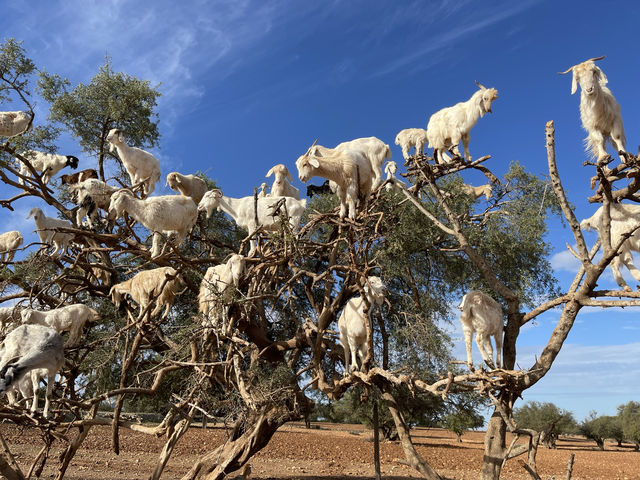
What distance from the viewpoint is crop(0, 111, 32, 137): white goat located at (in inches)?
281

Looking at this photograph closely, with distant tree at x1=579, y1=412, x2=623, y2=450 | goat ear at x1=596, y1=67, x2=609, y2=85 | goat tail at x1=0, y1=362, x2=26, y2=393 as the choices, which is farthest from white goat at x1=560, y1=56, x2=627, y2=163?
distant tree at x1=579, y1=412, x2=623, y2=450

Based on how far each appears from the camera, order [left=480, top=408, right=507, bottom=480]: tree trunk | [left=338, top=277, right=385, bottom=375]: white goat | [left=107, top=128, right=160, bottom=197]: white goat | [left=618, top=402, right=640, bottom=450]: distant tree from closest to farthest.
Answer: [left=480, top=408, right=507, bottom=480]: tree trunk < [left=338, top=277, right=385, bottom=375]: white goat < [left=107, top=128, right=160, bottom=197]: white goat < [left=618, top=402, right=640, bottom=450]: distant tree

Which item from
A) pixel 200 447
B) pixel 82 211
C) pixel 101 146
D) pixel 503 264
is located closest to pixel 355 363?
pixel 503 264

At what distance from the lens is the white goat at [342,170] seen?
8.50 metres

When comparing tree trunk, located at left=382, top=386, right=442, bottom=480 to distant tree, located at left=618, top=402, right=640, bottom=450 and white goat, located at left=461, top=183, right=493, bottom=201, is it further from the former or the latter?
distant tree, located at left=618, top=402, right=640, bottom=450

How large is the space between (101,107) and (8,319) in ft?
24.4

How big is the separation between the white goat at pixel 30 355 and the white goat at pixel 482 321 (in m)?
5.91

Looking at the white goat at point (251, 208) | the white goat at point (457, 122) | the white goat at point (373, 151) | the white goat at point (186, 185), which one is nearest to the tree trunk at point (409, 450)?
the white goat at point (251, 208)

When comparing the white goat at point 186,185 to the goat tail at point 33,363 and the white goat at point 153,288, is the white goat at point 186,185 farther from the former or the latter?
the goat tail at point 33,363

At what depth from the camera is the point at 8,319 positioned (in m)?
9.59

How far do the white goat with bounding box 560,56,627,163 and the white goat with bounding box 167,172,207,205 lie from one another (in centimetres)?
834

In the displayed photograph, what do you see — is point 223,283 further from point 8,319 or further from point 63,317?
point 8,319

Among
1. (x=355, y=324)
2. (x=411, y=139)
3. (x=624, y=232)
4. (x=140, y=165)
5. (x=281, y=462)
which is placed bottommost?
(x=281, y=462)

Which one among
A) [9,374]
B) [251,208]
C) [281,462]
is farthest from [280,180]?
[281,462]
